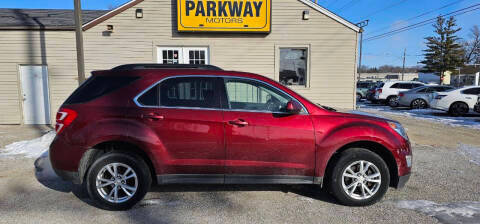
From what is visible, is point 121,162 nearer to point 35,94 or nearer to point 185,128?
point 185,128

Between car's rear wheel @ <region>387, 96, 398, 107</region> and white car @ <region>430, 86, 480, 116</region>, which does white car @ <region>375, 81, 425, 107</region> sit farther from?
white car @ <region>430, 86, 480, 116</region>

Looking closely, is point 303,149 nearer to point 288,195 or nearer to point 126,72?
point 288,195

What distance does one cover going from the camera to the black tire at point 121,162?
3.36 m

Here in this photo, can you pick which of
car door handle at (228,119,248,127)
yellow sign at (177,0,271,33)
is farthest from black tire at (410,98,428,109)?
car door handle at (228,119,248,127)

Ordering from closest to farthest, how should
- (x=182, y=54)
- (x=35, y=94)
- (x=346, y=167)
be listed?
(x=346, y=167) < (x=35, y=94) < (x=182, y=54)

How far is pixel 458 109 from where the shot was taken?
12250mm

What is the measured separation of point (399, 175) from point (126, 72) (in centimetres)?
373

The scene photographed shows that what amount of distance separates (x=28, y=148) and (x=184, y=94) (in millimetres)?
4971

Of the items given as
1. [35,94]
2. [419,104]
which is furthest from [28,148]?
[419,104]

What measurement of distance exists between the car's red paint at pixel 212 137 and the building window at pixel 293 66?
6.50 m

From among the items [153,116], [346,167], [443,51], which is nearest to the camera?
[153,116]

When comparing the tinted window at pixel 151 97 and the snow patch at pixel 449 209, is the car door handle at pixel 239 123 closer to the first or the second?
the tinted window at pixel 151 97

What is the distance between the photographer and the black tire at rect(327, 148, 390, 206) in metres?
3.45

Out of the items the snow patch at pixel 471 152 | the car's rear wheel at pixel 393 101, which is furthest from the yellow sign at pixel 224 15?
the car's rear wheel at pixel 393 101
